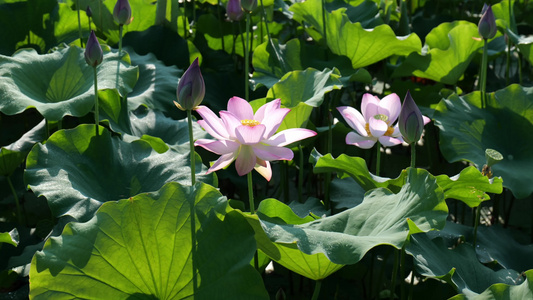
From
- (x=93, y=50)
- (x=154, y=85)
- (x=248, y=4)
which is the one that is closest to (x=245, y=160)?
(x=93, y=50)

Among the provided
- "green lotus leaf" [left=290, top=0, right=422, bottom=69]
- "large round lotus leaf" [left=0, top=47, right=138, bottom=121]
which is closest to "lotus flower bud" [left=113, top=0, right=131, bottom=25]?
"large round lotus leaf" [left=0, top=47, right=138, bottom=121]

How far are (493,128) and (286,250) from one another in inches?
46.8

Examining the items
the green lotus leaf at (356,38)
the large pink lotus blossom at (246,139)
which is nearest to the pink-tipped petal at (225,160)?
the large pink lotus blossom at (246,139)

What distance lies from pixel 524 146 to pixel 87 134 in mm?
1371

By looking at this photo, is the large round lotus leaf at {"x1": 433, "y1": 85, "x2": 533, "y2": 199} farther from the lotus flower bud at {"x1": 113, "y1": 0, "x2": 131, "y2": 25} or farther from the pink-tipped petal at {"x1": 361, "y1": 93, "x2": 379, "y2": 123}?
the lotus flower bud at {"x1": 113, "y1": 0, "x2": 131, "y2": 25}

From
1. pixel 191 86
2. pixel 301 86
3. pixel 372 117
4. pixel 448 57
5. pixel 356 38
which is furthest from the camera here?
pixel 448 57

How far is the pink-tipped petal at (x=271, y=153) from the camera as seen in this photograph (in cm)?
115

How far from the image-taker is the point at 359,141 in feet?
5.16

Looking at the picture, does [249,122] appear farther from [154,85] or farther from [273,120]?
[154,85]

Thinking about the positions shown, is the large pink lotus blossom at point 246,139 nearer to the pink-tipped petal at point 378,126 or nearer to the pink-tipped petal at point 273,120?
the pink-tipped petal at point 273,120

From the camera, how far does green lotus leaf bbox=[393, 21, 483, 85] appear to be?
2.39 meters

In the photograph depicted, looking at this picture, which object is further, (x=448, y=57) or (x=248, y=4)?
(x=448, y=57)

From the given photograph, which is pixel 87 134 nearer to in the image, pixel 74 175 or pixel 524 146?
pixel 74 175

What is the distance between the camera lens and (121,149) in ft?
5.30
